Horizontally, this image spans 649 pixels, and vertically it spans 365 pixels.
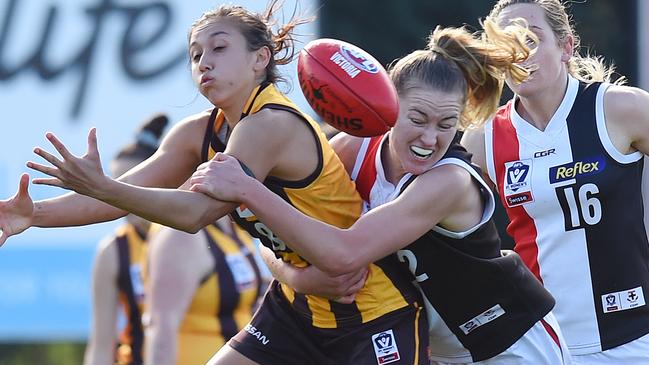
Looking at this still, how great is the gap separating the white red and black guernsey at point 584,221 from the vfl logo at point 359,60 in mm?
945

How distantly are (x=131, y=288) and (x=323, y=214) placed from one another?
2.55 metres

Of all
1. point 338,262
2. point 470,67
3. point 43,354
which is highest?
point 470,67

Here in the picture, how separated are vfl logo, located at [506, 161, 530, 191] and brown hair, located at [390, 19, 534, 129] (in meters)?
0.42

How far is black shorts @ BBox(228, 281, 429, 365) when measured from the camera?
14.2ft

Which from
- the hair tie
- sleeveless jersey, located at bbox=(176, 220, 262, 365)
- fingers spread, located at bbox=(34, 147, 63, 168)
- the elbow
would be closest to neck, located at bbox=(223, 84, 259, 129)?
the elbow

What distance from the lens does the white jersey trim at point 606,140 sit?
186 inches

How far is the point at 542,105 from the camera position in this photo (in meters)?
4.93

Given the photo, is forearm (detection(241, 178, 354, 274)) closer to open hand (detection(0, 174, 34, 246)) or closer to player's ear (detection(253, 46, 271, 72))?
player's ear (detection(253, 46, 271, 72))

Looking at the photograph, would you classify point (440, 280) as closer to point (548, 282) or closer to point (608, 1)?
point (548, 282)

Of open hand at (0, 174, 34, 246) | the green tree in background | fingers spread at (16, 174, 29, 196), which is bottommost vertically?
the green tree in background

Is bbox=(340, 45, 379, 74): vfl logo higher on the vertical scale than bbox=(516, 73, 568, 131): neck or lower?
higher

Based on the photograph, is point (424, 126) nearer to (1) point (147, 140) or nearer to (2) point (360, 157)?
(2) point (360, 157)

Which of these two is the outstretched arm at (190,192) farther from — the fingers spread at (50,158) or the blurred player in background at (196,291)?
the blurred player in background at (196,291)

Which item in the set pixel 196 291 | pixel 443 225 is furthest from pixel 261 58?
pixel 196 291
